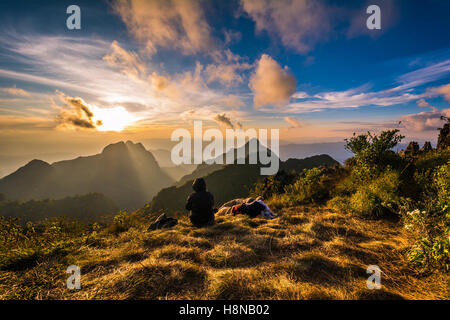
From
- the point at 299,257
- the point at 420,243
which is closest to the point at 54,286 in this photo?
the point at 299,257

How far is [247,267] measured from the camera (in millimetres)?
3283

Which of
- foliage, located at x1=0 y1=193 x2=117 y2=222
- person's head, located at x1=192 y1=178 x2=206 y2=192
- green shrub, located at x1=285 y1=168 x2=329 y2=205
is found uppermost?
person's head, located at x1=192 y1=178 x2=206 y2=192

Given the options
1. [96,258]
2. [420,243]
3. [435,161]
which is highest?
[435,161]

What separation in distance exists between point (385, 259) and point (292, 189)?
5.23 metres

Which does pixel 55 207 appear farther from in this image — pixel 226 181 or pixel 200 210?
pixel 200 210

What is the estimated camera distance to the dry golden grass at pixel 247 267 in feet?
8.43

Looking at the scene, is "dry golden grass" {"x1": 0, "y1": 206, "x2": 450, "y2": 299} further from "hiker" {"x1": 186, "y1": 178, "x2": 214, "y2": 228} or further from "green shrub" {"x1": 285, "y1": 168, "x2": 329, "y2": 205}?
"green shrub" {"x1": 285, "y1": 168, "x2": 329, "y2": 205}

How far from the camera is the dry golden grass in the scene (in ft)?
8.43

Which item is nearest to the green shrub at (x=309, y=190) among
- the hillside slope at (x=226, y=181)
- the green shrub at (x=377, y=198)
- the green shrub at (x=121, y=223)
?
the green shrub at (x=377, y=198)

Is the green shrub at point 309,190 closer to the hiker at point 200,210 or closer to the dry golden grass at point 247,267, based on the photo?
the dry golden grass at point 247,267

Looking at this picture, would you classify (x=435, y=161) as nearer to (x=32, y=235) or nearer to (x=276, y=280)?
(x=276, y=280)

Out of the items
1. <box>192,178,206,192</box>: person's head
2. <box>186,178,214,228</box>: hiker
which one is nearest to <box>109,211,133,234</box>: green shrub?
<box>186,178,214,228</box>: hiker
